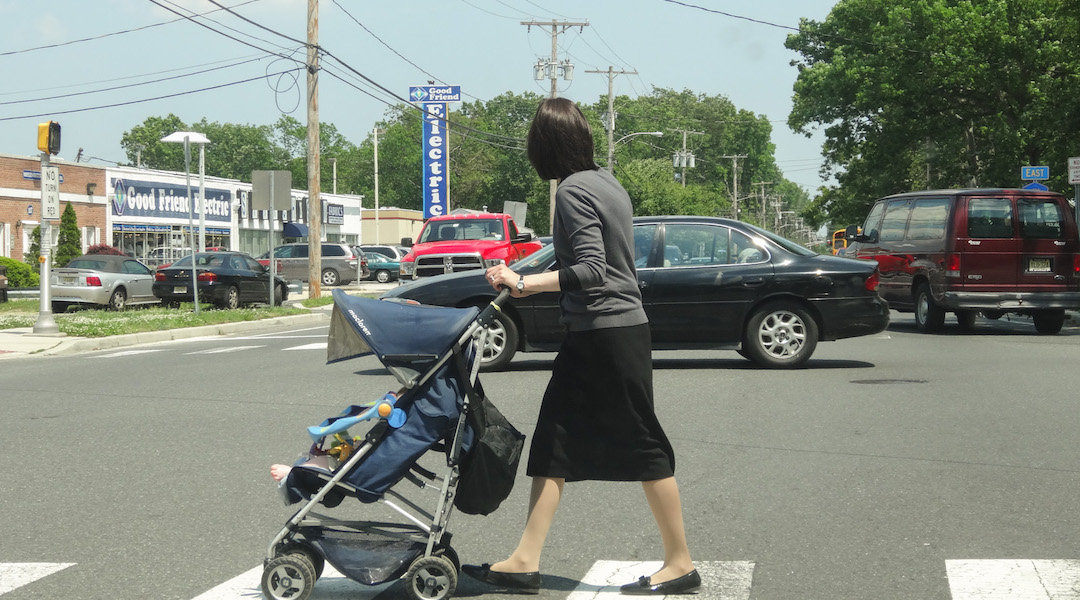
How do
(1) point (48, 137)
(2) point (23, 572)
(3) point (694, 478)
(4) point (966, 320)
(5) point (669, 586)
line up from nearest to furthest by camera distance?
(5) point (669, 586), (2) point (23, 572), (3) point (694, 478), (1) point (48, 137), (4) point (966, 320)

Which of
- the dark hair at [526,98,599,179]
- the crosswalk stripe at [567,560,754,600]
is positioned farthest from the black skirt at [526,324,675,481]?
the dark hair at [526,98,599,179]

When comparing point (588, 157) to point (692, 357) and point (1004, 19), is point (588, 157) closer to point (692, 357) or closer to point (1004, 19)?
point (692, 357)

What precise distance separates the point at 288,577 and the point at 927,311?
15.8 meters

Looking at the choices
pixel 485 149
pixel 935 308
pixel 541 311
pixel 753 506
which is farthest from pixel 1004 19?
A: pixel 485 149

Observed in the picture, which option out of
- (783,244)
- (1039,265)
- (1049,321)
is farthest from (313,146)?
(783,244)

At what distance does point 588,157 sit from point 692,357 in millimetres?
10431

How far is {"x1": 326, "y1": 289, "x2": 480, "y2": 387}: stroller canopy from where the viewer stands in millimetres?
4582

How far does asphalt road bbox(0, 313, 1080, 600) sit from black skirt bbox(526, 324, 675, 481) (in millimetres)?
583

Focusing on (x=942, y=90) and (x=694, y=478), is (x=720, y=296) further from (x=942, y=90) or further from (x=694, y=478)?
(x=942, y=90)

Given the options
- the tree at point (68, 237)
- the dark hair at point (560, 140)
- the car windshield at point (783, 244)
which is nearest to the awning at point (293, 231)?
the tree at point (68, 237)

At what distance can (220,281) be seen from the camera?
28859 mm

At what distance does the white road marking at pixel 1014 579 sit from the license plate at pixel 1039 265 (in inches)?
538

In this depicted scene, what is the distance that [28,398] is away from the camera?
38.2 ft

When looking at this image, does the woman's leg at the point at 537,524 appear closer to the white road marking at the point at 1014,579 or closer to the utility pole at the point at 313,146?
the white road marking at the point at 1014,579
